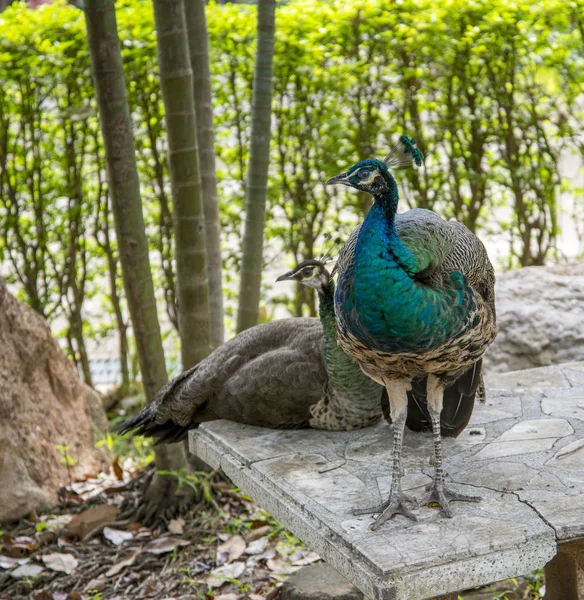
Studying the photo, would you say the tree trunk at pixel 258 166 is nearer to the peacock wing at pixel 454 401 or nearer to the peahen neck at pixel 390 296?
the peacock wing at pixel 454 401

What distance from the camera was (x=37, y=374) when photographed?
478 cm

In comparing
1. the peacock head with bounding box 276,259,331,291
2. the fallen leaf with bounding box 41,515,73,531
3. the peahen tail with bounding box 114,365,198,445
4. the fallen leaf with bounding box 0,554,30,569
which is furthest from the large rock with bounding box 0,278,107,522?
the peacock head with bounding box 276,259,331,291

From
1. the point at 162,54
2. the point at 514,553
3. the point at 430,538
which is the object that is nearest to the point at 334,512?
the point at 430,538

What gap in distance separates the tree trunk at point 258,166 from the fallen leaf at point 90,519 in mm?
1199

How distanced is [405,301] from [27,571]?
8.03 ft

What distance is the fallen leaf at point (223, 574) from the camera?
3758 millimetres

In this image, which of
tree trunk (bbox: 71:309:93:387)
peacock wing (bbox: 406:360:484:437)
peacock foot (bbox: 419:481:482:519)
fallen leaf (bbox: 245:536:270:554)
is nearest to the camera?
peacock foot (bbox: 419:481:482:519)

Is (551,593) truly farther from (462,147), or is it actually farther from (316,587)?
(462,147)

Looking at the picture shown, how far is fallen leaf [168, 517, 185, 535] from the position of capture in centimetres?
417

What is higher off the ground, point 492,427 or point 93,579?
point 492,427

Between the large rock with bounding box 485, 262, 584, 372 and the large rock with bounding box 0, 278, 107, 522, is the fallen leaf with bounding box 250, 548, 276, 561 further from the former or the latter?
the large rock with bounding box 485, 262, 584, 372

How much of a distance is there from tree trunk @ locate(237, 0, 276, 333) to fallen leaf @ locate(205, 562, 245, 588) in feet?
4.43

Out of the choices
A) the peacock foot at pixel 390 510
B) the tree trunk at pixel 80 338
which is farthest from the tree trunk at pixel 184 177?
the tree trunk at pixel 80 338

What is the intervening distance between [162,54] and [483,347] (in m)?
2.13
